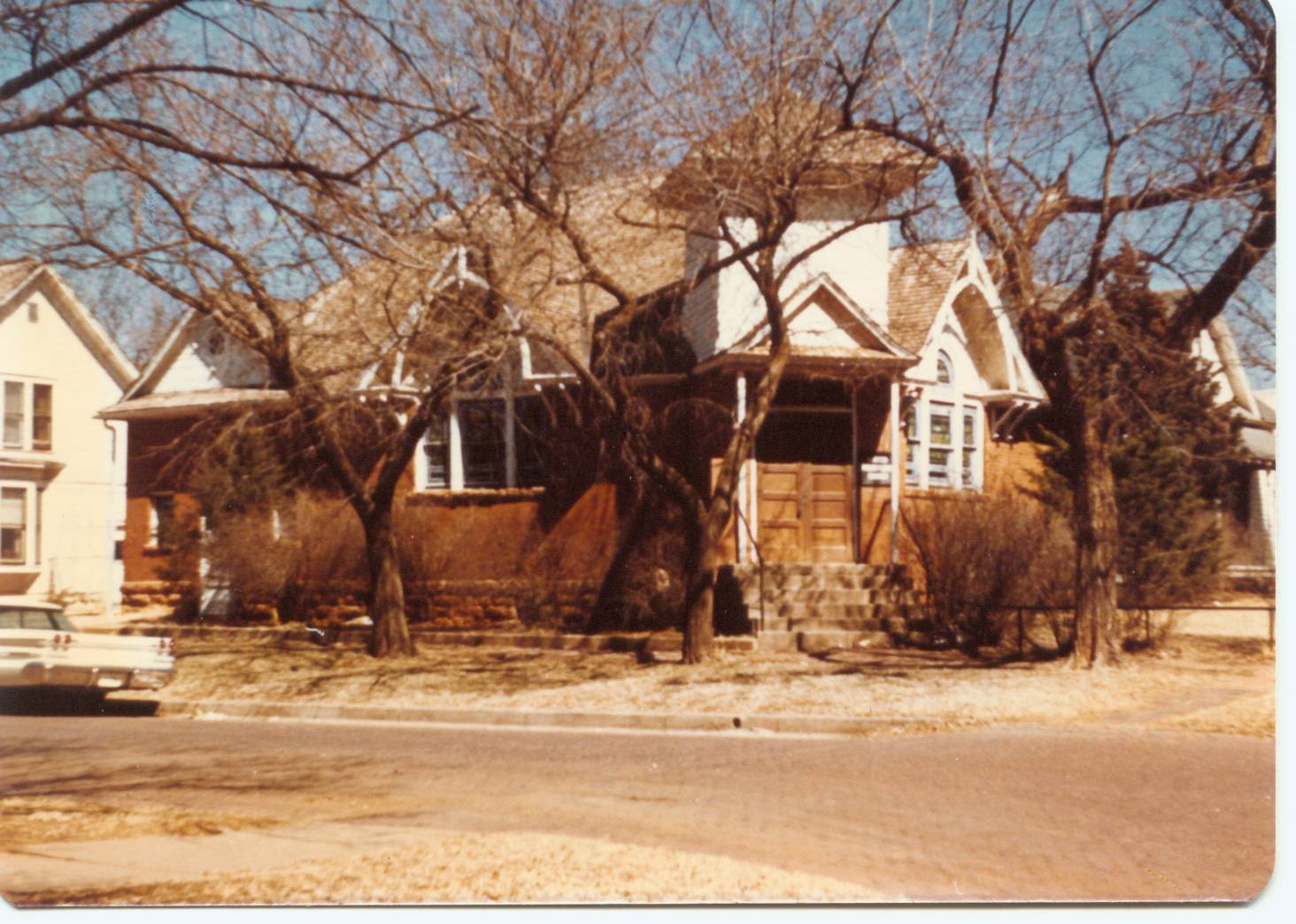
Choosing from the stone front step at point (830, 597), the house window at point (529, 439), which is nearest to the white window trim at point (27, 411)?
the house window at point (529, 439)

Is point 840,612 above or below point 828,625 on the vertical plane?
above

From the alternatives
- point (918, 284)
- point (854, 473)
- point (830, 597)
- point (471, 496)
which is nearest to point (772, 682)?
point (830, 597)

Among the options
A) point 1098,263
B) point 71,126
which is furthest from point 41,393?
point 1098,263

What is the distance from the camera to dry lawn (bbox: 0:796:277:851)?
267 inches

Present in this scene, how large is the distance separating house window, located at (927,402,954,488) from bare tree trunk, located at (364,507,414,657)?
6.47 metres

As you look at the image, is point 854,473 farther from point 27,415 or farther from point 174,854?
point 174,854

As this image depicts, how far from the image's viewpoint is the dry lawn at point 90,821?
6.78 m

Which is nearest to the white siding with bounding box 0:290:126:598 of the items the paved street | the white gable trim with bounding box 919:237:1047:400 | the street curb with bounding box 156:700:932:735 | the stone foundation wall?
the paved street

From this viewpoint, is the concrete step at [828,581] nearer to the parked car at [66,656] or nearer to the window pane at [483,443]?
the window pane at [483,443]

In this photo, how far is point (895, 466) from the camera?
14695mm

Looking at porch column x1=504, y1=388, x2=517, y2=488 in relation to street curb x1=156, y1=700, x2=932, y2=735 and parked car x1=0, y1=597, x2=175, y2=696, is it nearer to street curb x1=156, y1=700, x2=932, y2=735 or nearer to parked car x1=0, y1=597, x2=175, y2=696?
street curb x1=156, y1=700, x2=932, y2=735

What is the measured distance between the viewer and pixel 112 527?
917 cm

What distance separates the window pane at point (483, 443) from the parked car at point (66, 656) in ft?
19.7

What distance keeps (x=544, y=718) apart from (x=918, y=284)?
6.50 metres
